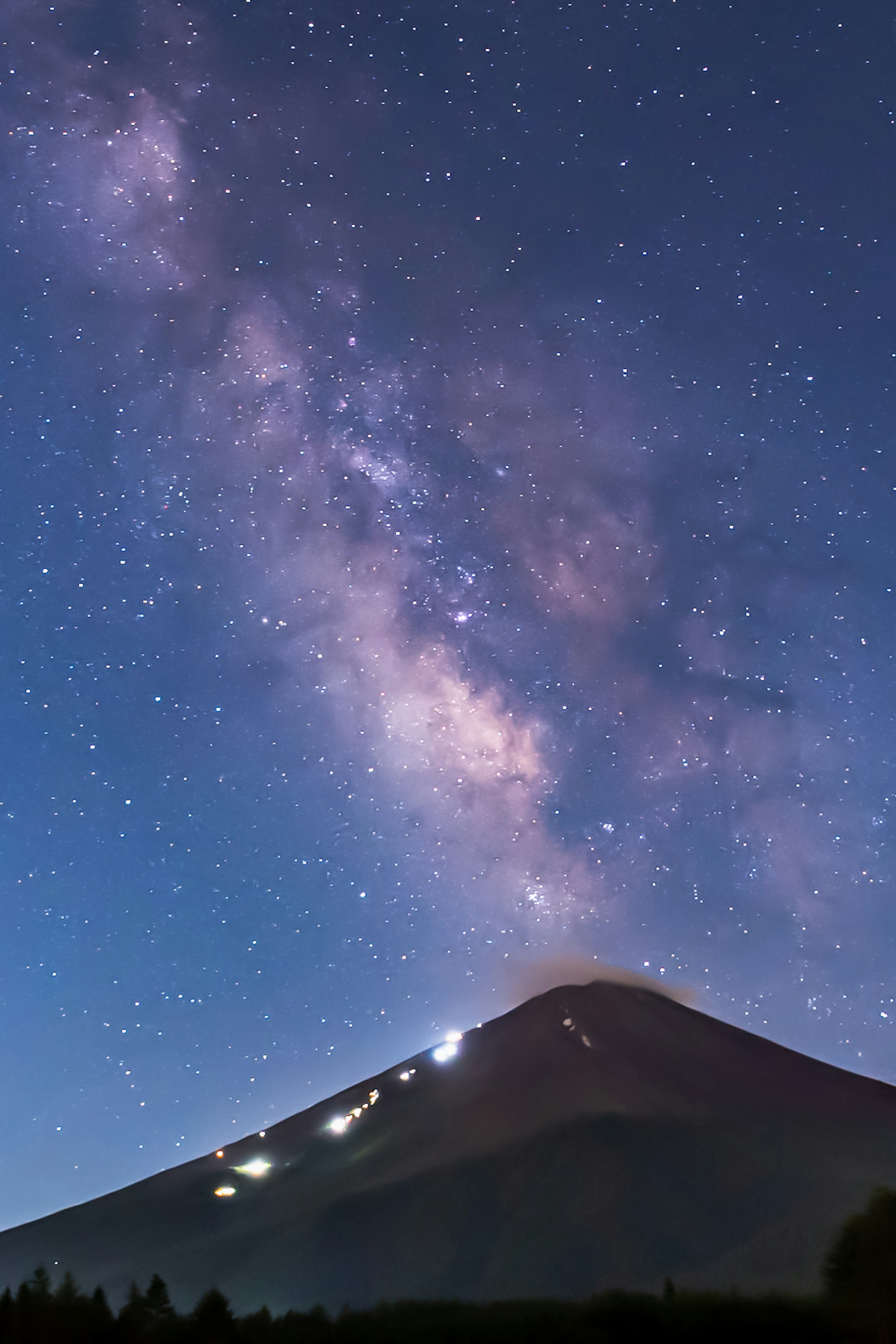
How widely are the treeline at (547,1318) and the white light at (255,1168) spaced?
20674 millimetres

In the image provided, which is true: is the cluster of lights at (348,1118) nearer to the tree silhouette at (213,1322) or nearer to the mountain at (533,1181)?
the mountain at (533,1181)

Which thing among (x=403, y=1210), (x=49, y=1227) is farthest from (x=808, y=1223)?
(x=49, y=1227)

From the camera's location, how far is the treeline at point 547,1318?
3047cm

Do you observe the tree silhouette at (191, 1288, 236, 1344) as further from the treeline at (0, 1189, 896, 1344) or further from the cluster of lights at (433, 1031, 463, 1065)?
the cluster of lights at (433, 1031, 463, 1065)

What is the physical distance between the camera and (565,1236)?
183 feet

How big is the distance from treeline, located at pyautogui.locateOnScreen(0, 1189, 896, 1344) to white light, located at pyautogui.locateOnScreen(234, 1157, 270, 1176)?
20.7 m

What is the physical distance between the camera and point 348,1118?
74000 mm

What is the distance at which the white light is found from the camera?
69875 mm

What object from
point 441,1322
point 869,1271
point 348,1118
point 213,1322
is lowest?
point 441,1322

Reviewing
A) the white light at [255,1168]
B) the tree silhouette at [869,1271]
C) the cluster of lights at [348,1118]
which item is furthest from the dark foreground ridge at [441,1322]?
the cluster of lights at [348,1118]

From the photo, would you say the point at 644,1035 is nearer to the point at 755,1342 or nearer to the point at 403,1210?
the point at 403,1210

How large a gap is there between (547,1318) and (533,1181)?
1998cm

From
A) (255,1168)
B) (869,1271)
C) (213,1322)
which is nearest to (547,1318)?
(213,1322)

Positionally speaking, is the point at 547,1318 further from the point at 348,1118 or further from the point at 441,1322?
the point at 348,1118
